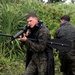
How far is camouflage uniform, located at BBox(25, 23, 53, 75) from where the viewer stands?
19.4 feet

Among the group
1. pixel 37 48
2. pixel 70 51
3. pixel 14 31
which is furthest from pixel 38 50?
pixel 14 31

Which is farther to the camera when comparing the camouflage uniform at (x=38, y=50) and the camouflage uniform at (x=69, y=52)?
the camouflage uniform at (x=69, y=52)

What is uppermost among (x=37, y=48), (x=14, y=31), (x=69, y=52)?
(x=14, y=31)

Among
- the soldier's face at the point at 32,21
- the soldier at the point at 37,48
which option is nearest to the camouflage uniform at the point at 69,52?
the soldier at the point at 37,48

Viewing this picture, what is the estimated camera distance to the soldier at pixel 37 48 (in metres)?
5.86

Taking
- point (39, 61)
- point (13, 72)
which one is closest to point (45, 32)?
point (39, 61)

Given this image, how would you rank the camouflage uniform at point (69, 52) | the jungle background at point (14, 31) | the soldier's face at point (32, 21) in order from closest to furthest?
1. the soldier's face at point (32, 21)
2. the camouflage uniform at point (69, 52)
3. the jungle background at point (14, 31)

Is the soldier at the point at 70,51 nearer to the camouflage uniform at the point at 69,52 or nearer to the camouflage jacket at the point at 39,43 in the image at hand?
the camouflage uniform at the point at 69,52

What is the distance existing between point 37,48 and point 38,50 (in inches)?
1.8

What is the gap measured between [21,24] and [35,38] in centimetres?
408

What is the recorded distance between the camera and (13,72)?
813 centimetres

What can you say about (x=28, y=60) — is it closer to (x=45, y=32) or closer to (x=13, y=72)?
(x=45, y=32)

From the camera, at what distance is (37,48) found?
5.88m

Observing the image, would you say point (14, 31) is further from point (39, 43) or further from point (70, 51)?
point (39, 43)
